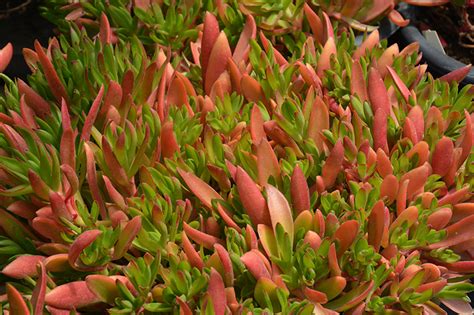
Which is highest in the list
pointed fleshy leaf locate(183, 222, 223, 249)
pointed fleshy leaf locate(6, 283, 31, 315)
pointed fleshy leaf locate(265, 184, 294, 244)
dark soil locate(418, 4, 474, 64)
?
pointed fleshy leaf locate(265, 184, 294, 244)

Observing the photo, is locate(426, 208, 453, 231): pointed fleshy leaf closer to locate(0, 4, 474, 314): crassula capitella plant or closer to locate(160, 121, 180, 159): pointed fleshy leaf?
locate(0, 4, 474, 314): crassula capitella plant

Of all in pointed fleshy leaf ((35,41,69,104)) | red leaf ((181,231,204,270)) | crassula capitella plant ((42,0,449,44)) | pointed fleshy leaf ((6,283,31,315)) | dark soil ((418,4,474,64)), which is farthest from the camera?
dark soil ((418,4,474,64))

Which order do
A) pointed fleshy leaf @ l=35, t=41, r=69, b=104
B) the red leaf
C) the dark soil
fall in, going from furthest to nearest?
the dark soil
pointed fleshy leaf @ l=35, t=41, r=69, b=104
the red leaf

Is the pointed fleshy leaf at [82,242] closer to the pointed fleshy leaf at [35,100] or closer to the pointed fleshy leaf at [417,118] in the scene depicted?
the pointed fleshy leaf at [35,100]

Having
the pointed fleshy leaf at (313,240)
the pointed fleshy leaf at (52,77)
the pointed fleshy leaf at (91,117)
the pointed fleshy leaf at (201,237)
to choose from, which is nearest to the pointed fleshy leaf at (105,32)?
the pointed fleshy leaf at (52,77)

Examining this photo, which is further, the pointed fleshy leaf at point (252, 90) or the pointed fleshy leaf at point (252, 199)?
the pointed fleshy leaf at point (252, 90)

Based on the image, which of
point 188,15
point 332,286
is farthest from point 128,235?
point 188,15

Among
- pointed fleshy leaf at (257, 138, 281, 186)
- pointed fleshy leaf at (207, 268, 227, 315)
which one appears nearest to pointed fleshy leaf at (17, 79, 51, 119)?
pointed fleshy leaf at (257, 138, 281, 186)
